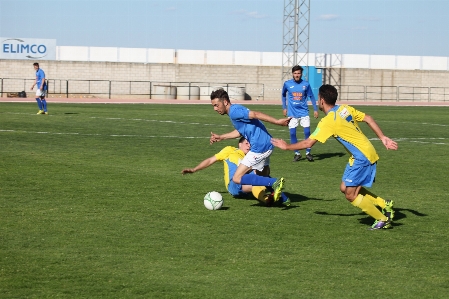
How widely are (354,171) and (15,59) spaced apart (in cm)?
5407

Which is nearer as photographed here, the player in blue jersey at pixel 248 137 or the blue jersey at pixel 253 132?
the player in blue jersey at pixel 248 137

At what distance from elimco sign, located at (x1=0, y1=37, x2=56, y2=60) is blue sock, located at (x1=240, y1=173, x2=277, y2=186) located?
176 feet

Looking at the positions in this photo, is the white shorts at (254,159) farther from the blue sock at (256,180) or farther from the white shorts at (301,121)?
the white shorts at (301,121)

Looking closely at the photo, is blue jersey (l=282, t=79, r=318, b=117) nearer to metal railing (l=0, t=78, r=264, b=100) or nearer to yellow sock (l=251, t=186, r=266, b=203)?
yellow sock (l=251, t=186, r=266, b=203)

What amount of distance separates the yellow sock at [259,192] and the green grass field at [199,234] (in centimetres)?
15

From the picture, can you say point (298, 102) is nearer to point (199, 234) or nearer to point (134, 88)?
point (199, 234)

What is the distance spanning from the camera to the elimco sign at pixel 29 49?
203 feet

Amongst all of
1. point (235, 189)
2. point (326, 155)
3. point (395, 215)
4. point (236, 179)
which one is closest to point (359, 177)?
point (395, 215)

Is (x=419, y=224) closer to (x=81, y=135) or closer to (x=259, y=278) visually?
(x=259, y=278)

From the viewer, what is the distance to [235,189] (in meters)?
11.2

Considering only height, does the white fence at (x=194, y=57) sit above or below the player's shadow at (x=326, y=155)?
above

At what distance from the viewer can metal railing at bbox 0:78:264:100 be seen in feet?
188

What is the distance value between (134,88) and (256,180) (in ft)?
163

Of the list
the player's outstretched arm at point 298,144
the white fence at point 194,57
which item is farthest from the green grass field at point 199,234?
the white fence at point 194,57
